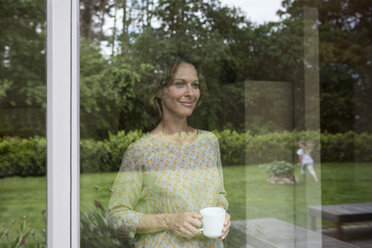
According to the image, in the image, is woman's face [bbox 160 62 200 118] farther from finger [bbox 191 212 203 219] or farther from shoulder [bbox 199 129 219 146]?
finger [bbox 191 212 203 219]

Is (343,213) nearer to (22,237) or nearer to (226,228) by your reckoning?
(226,228)

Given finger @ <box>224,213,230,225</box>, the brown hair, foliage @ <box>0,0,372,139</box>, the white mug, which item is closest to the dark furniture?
foliage @ <box>0,0,372,139</box>

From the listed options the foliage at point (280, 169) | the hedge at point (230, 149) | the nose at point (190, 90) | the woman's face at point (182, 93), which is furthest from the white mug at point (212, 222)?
the foliage at point (280, 169)

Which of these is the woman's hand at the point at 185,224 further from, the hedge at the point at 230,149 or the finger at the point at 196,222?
the hedge at the point at 230,149

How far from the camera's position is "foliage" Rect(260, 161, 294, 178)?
2.73 meters

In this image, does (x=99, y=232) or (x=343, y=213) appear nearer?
(x=99, y=232)

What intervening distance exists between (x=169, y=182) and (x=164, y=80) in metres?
0.62

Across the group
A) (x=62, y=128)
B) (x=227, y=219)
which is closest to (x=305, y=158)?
(x=227, y=219)

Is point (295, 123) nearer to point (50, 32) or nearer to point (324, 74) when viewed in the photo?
point (324, 74)

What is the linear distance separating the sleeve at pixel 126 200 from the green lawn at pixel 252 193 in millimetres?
46

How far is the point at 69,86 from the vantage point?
150 centimetres

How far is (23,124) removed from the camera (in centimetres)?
176

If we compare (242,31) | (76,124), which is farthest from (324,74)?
(76,124)

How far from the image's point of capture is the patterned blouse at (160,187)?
1.85 m
